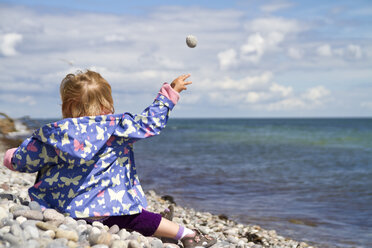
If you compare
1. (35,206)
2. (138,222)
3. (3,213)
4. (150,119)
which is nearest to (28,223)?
(3,213)

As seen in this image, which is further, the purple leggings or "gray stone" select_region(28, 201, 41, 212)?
the purple leggings

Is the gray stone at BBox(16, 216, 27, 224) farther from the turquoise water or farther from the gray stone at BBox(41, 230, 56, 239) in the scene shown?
the turquoise water

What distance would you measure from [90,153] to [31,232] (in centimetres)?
78

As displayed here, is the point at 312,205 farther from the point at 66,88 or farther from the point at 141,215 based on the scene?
the point at 66,88

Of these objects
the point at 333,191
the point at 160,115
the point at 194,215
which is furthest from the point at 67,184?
the point at 333,191

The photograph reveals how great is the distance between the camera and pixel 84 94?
3654 millimetres

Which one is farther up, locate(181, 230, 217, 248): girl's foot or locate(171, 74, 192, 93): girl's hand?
locate(171, 74, 192, 93): girl's hand

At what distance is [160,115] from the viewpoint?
12.1 ft

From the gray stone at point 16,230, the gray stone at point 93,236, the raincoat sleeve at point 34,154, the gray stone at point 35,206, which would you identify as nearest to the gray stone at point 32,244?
the gray stone at point 16,230

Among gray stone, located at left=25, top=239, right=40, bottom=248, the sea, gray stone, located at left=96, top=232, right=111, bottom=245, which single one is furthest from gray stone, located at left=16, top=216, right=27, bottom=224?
the sea

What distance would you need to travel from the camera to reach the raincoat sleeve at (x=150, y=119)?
3600 millimetres

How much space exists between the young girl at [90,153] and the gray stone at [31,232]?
54 centimetres

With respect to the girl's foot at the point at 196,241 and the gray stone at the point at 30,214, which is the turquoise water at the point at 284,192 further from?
the gray stone at the point at 30,214

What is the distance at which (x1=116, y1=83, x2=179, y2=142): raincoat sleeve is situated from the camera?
3.60 m
